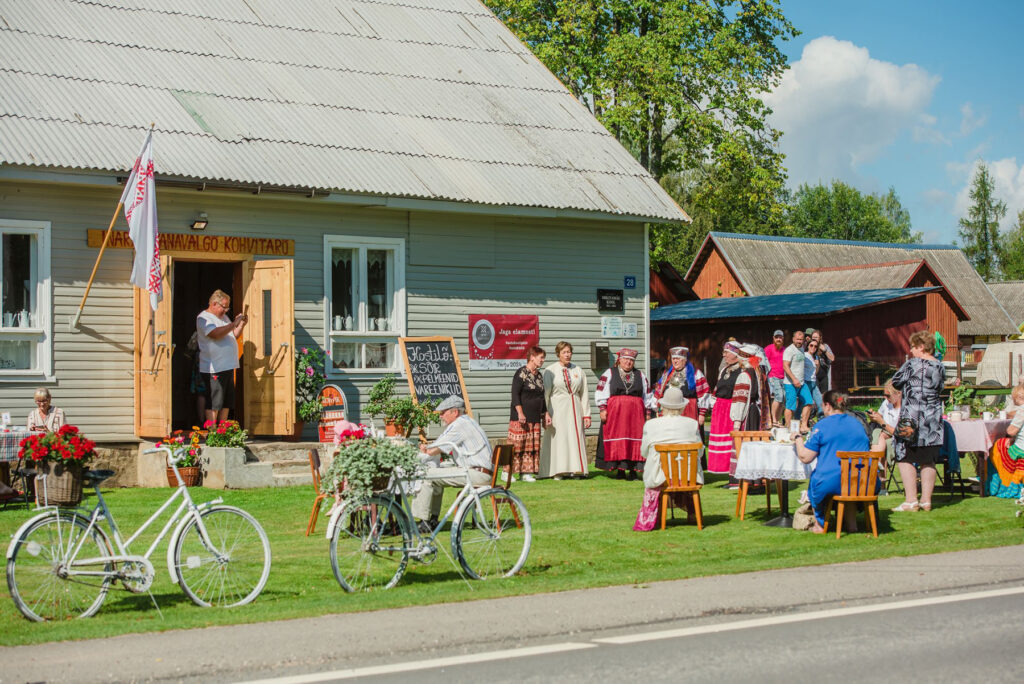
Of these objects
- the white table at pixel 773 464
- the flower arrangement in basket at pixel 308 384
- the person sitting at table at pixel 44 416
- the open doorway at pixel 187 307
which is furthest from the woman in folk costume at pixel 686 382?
the person sitting at table at pixel 44 416

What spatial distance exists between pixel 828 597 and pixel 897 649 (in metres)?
1.75

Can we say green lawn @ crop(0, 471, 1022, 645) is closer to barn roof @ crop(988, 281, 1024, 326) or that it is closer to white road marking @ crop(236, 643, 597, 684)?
white road marking @ crop(236, 643, 597, 684)

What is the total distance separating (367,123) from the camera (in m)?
19.4

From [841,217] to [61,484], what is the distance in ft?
324

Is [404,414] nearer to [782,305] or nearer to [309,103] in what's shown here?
[309,103]

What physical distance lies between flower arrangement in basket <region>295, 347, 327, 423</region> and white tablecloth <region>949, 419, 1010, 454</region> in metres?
8.32

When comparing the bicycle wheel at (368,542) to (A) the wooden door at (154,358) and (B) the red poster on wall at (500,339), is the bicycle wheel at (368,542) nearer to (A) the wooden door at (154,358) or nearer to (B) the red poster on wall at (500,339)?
(A) the wooden door at (154,358)

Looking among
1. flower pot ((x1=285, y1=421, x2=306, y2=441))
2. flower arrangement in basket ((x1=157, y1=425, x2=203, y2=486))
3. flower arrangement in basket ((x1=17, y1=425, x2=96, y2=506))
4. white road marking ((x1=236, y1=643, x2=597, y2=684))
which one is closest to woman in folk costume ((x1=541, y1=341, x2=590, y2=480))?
flower pot ((x1=285, y1=421, x2=306, y2=441))

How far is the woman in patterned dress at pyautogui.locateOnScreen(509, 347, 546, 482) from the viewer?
16453 millimetres

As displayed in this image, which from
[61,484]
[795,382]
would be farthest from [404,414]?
[61,484]

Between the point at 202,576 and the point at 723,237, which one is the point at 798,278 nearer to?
the point at 723,237

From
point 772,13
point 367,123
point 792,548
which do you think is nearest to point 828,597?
point 792,548

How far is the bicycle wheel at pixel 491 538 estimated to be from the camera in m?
9.95

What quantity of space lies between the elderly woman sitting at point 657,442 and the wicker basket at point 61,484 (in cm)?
565
